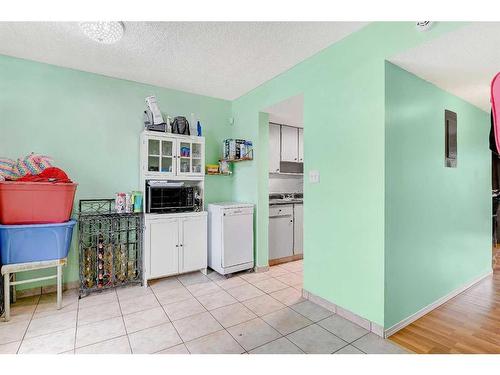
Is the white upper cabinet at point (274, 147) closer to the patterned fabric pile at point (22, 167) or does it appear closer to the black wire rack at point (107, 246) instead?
the black wire rack at point (107, 246)

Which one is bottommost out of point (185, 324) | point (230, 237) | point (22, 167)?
point (185, 324)

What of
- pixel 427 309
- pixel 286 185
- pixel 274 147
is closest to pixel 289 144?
pixel 274 147

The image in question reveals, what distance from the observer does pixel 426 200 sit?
7.93ft

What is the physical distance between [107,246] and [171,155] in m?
1.30

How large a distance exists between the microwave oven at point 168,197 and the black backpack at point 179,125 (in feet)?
2.24

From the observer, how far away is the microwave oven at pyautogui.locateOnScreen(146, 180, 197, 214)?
3.13 m

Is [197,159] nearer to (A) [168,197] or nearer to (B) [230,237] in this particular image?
(A) [168,197]

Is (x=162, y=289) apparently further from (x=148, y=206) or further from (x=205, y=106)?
(x=205, y=106)

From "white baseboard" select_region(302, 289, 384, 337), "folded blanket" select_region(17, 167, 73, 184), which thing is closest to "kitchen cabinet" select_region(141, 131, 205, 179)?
"folded blanket" select_region(17, 167, 73, 184)

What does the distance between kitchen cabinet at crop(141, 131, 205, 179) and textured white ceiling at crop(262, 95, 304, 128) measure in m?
1.05

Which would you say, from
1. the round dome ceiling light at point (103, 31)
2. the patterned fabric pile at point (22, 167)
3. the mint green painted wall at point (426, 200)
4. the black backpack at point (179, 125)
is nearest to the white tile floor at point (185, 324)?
the mint green painted wall at point (426, 200)

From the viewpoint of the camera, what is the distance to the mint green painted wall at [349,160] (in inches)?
80.8
